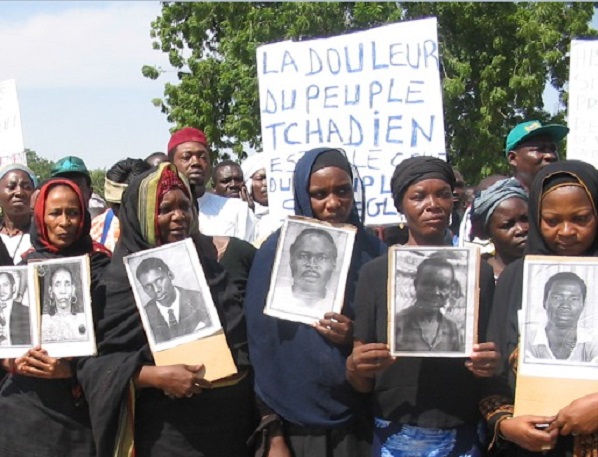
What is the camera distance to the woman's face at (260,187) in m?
8.20

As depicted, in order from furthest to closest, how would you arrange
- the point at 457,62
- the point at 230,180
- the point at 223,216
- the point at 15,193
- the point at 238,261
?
the point at 457,62, the point at 230,180, the point at 15,193, the point at 223,216, the point at 238,261

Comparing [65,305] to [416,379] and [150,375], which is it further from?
[416,379]

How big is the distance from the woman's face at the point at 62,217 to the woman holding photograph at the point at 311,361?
Answer: 0.87 metres

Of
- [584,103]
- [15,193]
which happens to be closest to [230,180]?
[15,193]

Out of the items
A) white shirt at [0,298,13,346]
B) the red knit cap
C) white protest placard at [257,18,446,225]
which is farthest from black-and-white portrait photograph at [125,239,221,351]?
the red knit cap

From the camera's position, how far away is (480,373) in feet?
10.7

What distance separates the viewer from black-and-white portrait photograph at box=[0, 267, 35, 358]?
389 cm

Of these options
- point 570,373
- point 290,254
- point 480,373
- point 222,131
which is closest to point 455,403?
point 480,373

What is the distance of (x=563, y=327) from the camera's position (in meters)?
3.19

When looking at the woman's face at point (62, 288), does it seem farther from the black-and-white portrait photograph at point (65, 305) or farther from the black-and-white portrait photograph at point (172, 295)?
the black-and-white portrait photograph at point (172, 295)

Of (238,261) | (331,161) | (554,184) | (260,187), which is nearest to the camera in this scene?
(554,184)

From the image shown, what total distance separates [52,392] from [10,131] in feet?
18.4

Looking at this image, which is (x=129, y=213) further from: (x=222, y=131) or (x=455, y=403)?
(x=222, y=131)

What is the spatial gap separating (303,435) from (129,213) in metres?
1.19
